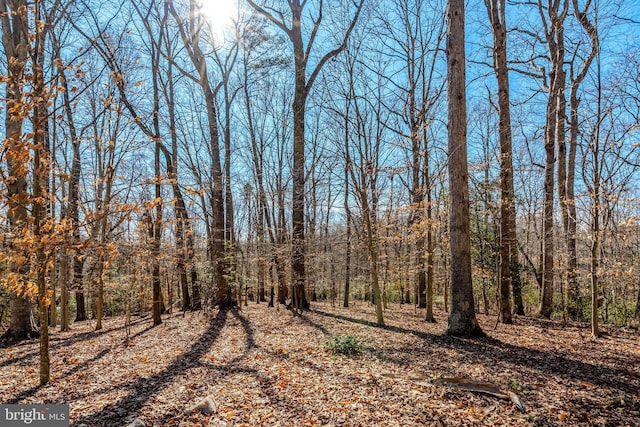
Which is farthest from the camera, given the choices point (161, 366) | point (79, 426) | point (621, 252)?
point (621, 252)

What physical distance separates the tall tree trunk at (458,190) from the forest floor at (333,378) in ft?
1.60

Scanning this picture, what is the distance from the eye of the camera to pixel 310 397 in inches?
142

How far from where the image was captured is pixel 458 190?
6.31 m

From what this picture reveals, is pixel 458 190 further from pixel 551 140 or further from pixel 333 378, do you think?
pixel 551 140

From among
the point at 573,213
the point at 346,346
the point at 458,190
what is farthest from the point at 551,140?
the point at 346,346

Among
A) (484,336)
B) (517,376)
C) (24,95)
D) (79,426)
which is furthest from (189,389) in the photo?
(484,336)

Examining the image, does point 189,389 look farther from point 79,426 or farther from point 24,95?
point 24,95

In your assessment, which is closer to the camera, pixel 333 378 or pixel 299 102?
pixel 333 378

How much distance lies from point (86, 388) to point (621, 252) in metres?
11.1

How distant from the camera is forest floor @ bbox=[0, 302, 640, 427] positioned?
10.4 feet

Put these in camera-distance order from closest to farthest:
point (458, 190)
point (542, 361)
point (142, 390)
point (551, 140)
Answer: point (142, 390), point (542, 361), point (458, 190), point (551, 140)

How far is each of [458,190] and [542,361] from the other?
10.1 feet

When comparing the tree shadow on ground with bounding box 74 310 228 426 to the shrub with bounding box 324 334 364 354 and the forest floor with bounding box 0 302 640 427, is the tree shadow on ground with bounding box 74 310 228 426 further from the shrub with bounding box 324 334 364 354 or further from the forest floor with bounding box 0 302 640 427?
the shrub with bounding box 324 334 364 354

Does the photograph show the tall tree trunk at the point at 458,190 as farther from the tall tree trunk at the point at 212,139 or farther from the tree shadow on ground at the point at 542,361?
the tall tree trunk at the point at 212,139
